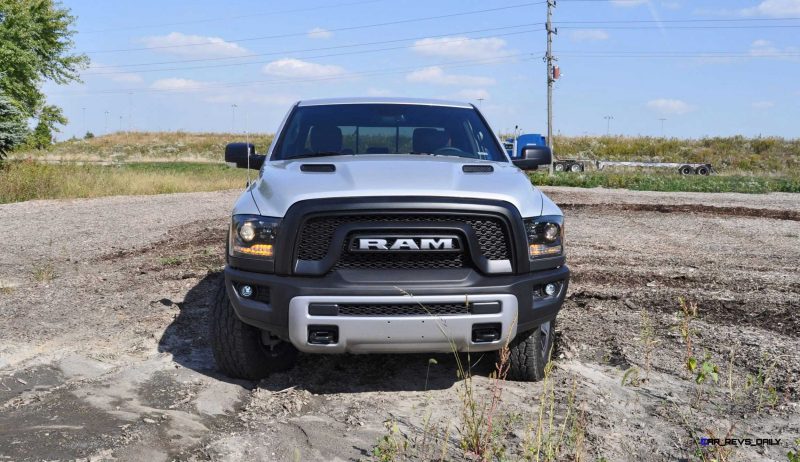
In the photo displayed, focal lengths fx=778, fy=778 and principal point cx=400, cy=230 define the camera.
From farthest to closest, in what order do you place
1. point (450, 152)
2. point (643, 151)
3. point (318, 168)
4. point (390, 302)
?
1. point (643, 151)
2. point (450, 152)
3. point (318, 168)
4. point (390, 302)

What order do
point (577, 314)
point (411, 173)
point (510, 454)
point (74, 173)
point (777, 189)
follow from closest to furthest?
point (510, 454) → point (411, 173) → point (577, 314) → point (74, 173) → point (777, 189)

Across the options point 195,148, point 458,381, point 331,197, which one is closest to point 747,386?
point 458,381

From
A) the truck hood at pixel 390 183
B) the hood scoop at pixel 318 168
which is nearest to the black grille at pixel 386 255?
the truck hood at pixel 390 183

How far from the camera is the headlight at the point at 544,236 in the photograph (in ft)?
13.8

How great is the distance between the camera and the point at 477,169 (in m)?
4.78

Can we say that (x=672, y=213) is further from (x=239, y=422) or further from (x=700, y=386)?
(x=239, y=422)

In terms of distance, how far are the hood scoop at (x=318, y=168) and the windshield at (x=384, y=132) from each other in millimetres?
728

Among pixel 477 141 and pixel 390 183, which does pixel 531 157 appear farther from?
pixel 390 183

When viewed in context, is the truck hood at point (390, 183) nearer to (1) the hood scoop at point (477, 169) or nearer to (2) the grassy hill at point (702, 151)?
(1) the hood scoop at point (477, 169)

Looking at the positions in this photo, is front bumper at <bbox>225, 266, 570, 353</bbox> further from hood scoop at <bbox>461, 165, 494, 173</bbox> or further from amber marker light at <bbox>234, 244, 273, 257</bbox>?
hood scoop at <bbox>461, 165, 494, 173</bbox>

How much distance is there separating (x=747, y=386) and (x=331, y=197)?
104 inches

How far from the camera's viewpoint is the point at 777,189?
25.5 metres

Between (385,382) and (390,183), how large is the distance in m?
1.36

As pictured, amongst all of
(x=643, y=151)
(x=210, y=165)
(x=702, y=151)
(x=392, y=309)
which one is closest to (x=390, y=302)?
(x=392, y=309)
